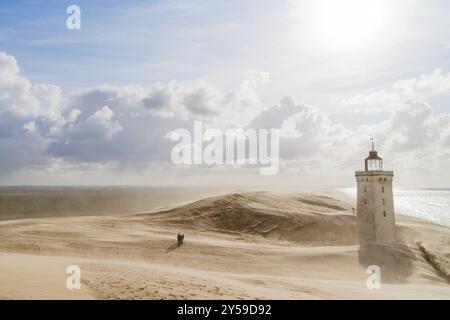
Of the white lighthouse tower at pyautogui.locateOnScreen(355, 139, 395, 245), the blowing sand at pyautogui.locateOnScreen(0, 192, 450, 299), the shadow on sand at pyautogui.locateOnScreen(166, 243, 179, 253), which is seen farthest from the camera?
the white lighthouse tower at pyautogui.locateOnScreen(355, 139, 395, 245)

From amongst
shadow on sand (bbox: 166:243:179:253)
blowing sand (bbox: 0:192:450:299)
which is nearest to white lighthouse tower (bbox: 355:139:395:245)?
blowing sand (bbox: 0:192:450:299)

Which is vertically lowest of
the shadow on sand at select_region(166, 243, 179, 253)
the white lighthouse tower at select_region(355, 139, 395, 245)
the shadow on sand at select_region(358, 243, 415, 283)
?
the shadow on sand at select_region(358, 243, 415, 283)

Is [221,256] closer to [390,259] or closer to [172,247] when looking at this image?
[172,247]

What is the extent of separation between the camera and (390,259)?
2962cm

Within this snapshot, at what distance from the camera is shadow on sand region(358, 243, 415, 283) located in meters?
27.8

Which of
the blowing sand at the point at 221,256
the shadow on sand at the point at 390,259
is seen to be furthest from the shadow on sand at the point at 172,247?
the shadow on sand at the point at 390,259

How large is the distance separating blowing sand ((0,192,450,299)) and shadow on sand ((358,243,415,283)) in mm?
78

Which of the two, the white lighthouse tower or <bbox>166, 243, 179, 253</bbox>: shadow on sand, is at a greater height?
the white lighthouse tower

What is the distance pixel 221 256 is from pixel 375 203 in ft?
46.8

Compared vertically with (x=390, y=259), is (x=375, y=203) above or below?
above

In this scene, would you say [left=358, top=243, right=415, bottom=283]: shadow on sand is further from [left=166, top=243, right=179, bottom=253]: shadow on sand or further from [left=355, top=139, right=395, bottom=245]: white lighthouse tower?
[left=166, top=243, right=179, bottom=253]: shadow on sand

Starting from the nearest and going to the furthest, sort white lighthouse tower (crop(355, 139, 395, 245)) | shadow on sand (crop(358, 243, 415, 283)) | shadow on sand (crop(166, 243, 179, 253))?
shadow on sand (crop(358, 243, 415, 283)), shadow on sand (crop(166, 243, 179, 253)), white lighthouse tower (crop(355, 139, 395, 245))

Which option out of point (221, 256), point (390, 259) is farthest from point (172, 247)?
point (390, 259)
